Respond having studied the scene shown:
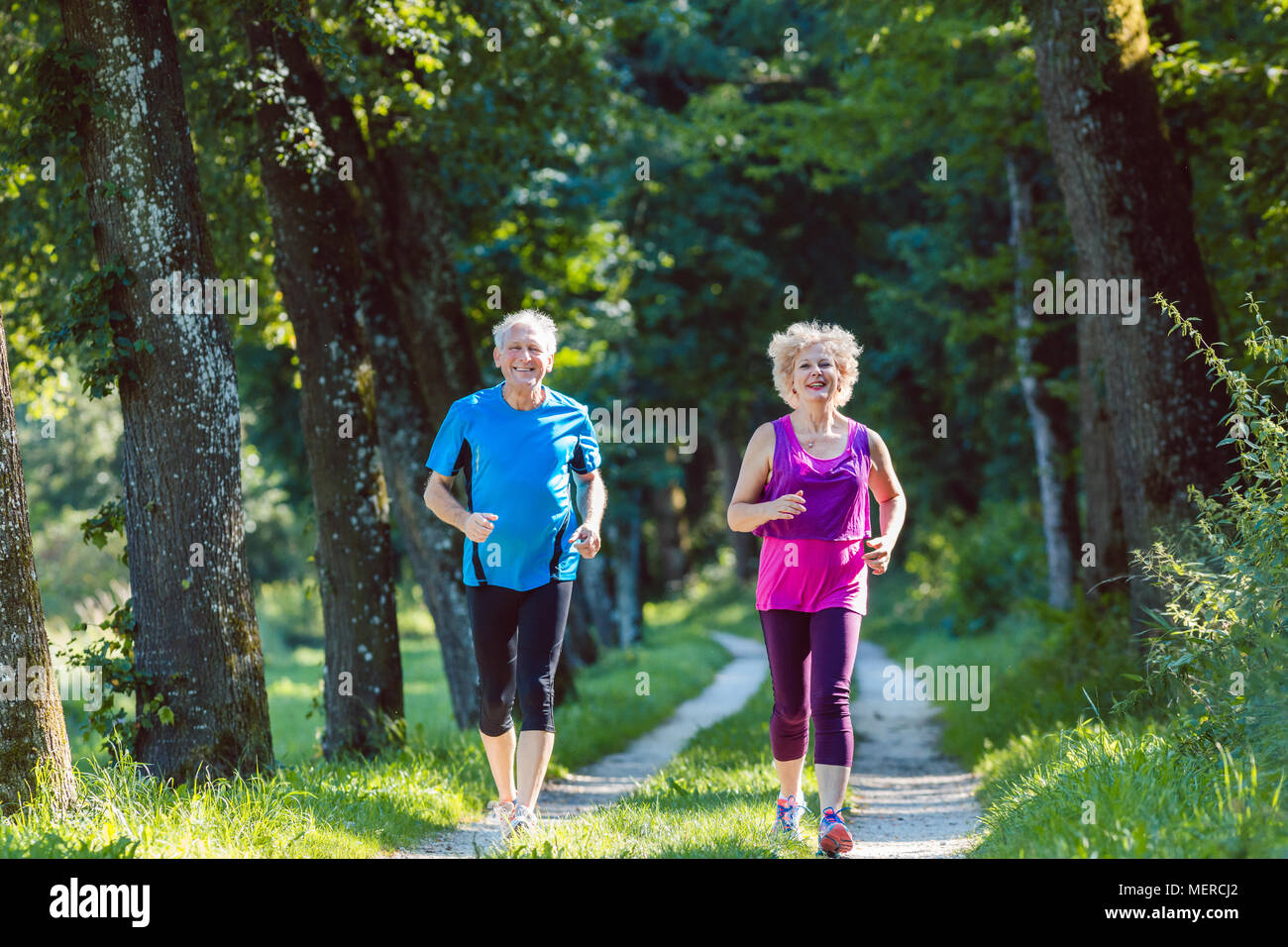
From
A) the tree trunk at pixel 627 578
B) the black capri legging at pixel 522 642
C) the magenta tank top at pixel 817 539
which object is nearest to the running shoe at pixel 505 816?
the black capri legging at pixel 522 642

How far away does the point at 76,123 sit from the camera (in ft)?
21.4

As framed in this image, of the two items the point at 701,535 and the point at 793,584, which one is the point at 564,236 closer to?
the point at 793,584

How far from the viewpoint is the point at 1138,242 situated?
8.43m

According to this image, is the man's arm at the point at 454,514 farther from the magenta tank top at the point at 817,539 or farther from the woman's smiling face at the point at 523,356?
the magenta tank top at the point at 817,539

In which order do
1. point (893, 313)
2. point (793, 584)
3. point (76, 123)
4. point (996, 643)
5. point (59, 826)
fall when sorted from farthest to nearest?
1. point (893, 313)
2. point (996, 643)
3. point (76, 123)
4. point (793, 584)
5. point (59, 826)

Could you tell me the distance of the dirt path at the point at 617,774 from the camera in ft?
21.1

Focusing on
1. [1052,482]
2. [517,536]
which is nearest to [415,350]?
[517,536]

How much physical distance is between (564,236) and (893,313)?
8.68m

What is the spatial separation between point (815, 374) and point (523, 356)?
140 centimetres

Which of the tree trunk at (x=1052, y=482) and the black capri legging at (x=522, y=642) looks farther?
the tree trunk at (x=1052, y=482)

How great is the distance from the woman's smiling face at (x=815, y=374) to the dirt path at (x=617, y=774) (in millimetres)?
2533

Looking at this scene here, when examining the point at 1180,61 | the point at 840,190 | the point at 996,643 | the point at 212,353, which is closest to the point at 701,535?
the point at 840,190

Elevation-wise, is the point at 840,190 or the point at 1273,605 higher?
the point at 840,190
